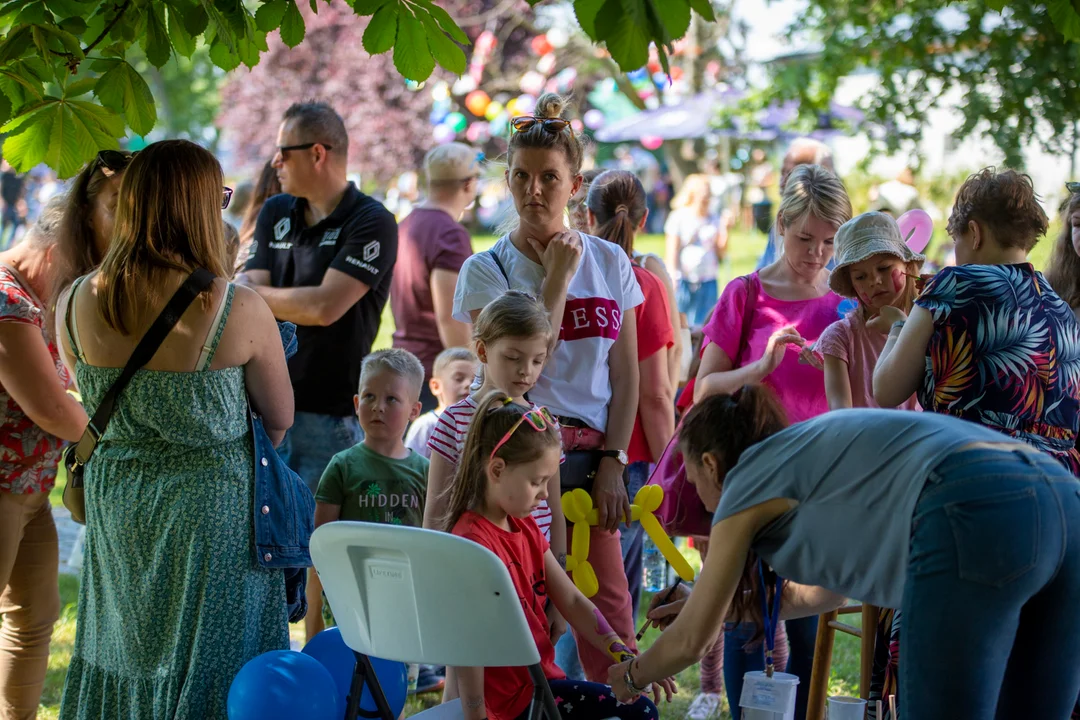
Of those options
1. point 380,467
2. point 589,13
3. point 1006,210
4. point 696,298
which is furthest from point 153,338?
point 696,298

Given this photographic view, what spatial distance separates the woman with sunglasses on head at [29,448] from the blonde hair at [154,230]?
63 centimetres

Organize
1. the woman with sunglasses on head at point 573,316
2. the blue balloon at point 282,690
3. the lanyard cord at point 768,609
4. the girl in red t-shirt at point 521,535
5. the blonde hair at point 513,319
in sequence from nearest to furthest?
the lanyard cord at point 768,609
the blue balloon at point 282,690
the girl in red t-shirt at point 521,535
the blonde hair at point 513,319
the woman with sunglasses on head at point 573,316

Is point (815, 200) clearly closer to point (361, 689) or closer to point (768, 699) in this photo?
point (768, 699)

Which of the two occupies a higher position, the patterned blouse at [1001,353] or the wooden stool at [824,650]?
the patterned blouse at [1001,353]

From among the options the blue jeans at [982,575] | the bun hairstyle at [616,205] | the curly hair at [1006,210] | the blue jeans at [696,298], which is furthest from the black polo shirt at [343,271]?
the blue jeans at [696,298]

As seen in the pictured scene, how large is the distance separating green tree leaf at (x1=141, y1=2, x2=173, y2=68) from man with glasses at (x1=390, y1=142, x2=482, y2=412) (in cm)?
214

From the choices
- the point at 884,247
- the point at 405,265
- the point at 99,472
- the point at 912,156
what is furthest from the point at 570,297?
the point at 912,156

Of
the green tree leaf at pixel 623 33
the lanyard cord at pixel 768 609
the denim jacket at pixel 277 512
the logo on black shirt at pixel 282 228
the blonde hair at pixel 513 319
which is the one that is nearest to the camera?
the green tree leaf at pixel 623 33

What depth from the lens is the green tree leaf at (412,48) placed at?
8.89 ft

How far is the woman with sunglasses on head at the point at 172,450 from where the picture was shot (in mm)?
2852

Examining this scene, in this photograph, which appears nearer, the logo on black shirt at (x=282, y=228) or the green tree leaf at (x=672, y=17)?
the green tree leaf at (x=672, y=17)

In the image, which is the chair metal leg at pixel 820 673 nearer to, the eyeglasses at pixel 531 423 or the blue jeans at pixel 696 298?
the eyeglasses at pixel 531 423

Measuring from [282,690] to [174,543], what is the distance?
1.55ft

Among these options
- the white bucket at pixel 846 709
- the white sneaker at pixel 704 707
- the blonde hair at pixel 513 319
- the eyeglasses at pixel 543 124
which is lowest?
the white sneaker at pixel 704 707
